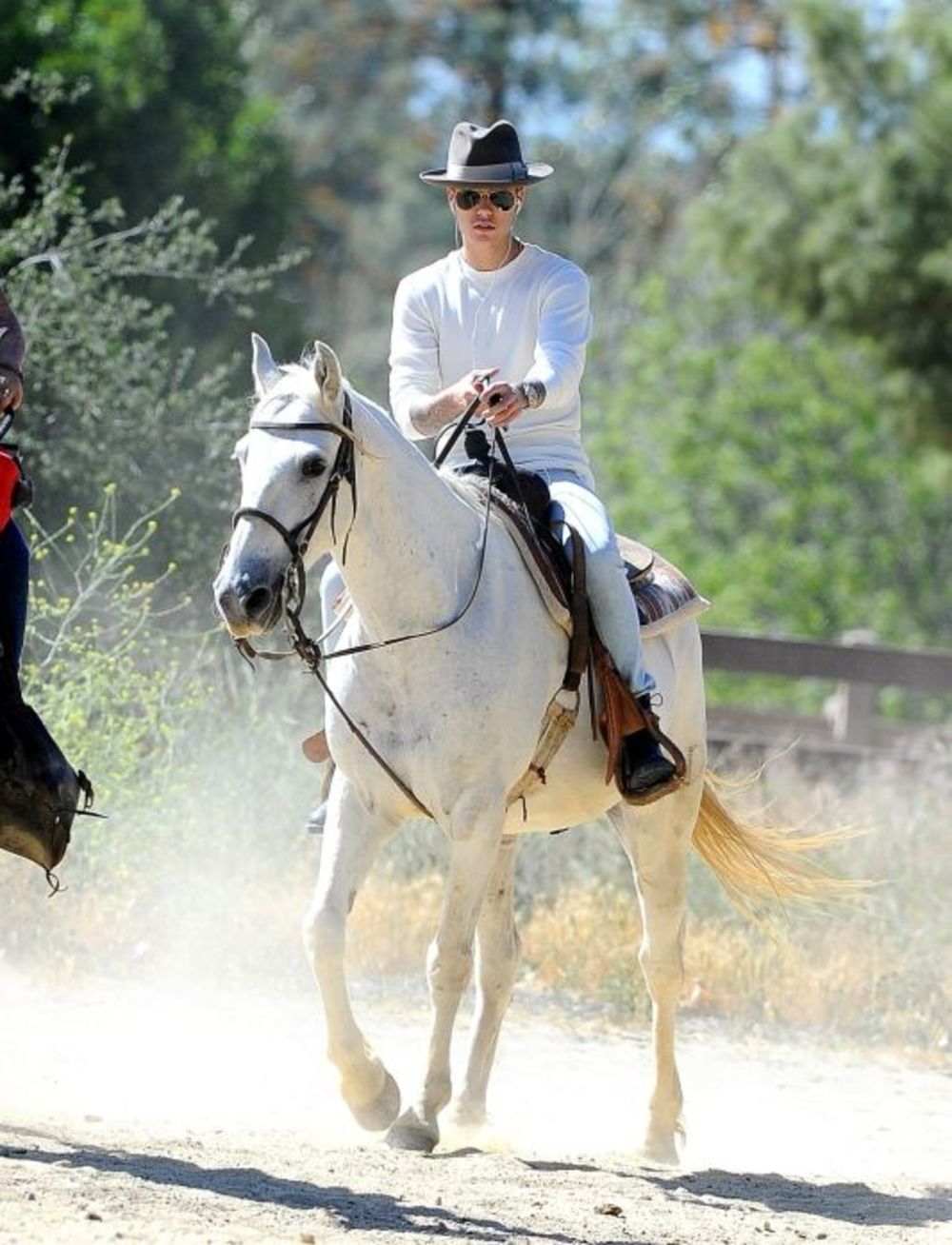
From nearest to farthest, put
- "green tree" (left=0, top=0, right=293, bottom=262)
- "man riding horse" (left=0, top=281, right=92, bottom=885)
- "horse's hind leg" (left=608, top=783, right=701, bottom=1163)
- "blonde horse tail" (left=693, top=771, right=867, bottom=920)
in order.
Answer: "man riding horse" (left=0, top=281, right=92, bottom=885), "horse's hind leg" (left=608, top=783, right=701, bottom=1163), "blonde horse tail" (left=693, top=771, right=867, bottom=920), "green tree" (left=0, top=0, right=293, bottom=262)

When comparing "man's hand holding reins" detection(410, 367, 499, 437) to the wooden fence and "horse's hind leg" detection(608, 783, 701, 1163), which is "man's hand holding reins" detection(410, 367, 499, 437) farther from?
the wooden fence

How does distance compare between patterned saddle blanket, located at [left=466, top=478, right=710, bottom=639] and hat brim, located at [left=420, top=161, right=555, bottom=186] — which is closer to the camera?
patterned saddle blanket, located at [left=466, top=478, right=710, bottom=639]

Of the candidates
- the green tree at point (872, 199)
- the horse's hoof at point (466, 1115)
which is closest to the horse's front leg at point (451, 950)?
the horse's hoof at point (466, 1115)

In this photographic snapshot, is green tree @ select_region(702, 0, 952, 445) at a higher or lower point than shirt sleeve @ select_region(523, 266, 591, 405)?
higher

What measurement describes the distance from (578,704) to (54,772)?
6.24 feet

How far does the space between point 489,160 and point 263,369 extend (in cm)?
137

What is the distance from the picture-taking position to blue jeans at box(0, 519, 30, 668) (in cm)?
712

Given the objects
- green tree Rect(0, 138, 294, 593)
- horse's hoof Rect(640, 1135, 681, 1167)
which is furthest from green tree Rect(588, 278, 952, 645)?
horse's hoof Rect(640, 1135, 681, 1167)

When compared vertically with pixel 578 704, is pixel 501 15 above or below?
above

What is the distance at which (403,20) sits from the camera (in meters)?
50.0

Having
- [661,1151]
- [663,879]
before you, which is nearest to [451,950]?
[661,1151]

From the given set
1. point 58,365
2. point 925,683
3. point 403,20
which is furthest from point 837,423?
point 403,20

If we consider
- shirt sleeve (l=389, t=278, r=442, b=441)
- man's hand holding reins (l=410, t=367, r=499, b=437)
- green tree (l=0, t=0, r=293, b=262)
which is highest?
green tree (l=0, t=0, r=293, b=262)

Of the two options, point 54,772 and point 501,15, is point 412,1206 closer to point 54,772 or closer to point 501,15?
point 54,772
